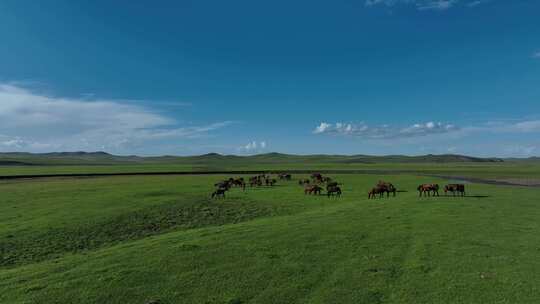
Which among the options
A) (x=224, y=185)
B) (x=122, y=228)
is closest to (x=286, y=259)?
(x=122, y=228)

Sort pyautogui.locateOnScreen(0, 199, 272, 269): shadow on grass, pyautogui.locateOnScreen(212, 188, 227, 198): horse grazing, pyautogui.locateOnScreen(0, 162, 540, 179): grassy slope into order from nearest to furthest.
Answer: pyautogui.locateOnScreen(0, 199, 272, 269): shadow on grass, pyautogui.locateOnScreen(212, 188, 227, 198): horse grazing, pyautogui.locateOnScreen(0, 162, 540, 179): grassy slope

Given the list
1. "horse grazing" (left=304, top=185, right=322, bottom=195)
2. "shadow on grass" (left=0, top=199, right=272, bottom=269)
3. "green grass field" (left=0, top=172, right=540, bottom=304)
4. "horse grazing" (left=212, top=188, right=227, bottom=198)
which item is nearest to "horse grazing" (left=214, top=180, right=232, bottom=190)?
"horse grazing" (left=212, top=188, right=227, bottom=198)

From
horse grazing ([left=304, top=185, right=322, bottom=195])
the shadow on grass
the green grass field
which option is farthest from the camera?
horse grazing ([left=304, top=185, right=322, bottom=195])

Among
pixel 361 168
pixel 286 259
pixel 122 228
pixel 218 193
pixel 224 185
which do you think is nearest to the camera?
pixel 286 259

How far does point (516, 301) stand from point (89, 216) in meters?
23.4

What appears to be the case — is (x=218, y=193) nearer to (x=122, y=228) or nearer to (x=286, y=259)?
(x=122, y=228)

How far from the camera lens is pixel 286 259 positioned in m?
11.5

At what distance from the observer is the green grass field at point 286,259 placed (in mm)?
8852

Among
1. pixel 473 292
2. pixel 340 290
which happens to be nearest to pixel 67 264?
pixel 340 290

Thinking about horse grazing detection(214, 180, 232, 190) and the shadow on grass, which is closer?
the shadow on grass

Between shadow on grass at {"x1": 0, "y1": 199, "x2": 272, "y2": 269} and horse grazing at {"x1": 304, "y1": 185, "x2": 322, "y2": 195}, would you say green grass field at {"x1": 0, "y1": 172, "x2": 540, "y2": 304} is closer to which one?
shadow on grass at {"x1": 0, "y1": 199, "x2": 272, "y2": 269}

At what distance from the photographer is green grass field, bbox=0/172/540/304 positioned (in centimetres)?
885

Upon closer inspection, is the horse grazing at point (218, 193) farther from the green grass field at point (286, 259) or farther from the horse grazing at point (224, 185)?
the green grass field at point (286, 259)

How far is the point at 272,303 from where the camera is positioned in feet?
27.4
